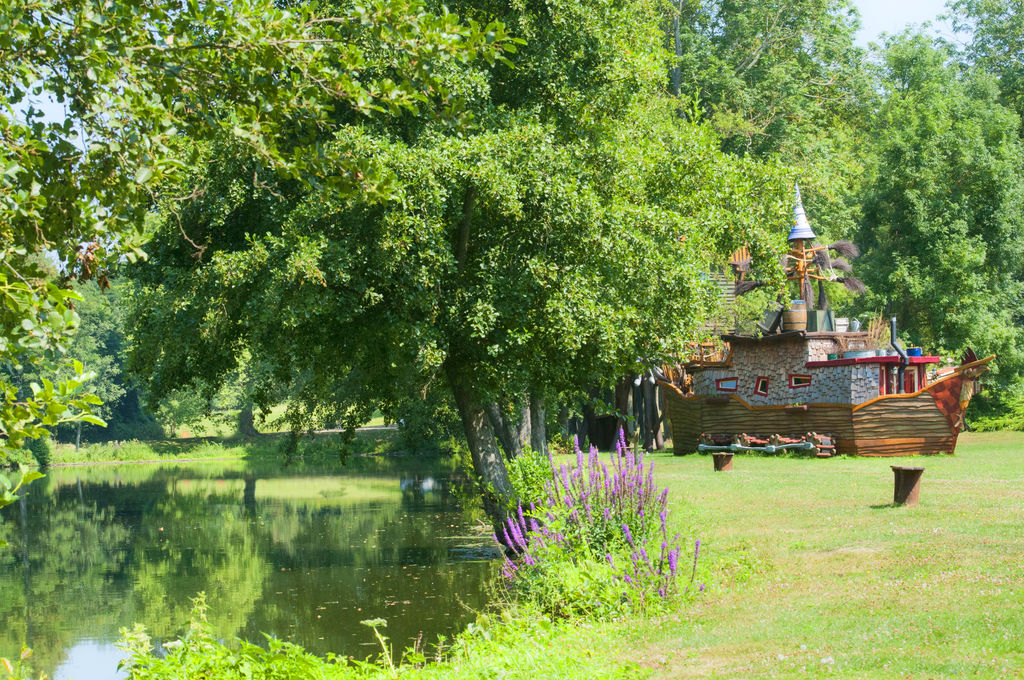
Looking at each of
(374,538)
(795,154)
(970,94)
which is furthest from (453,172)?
(970,94)

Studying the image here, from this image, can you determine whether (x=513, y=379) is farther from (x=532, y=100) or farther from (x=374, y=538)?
(x=374, y=538)

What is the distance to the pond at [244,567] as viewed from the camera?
13320 millimetres

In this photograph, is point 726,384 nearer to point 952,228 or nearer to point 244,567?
point 952,228

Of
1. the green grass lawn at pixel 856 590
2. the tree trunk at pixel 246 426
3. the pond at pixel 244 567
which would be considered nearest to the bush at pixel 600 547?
the green grass lawn at pixel 856 590

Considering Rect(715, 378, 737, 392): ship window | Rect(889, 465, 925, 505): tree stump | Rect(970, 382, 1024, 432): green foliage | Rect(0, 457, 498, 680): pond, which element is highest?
Rect(715, 378, 737, 392): ship window

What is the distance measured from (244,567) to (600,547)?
9.90m

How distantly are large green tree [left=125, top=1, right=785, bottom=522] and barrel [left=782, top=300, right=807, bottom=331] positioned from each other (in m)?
10.3

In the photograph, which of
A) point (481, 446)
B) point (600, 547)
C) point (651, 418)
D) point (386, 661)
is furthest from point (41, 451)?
point (386, 661)

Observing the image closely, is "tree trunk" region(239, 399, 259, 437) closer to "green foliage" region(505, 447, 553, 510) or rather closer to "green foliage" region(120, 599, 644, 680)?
"green foliage" region(505, 447, 553, 510)

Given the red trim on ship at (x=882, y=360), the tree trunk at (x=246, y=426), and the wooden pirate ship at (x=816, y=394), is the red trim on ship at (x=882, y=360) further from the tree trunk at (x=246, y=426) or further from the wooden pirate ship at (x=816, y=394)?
the tree trunk at (x=246, y=426)

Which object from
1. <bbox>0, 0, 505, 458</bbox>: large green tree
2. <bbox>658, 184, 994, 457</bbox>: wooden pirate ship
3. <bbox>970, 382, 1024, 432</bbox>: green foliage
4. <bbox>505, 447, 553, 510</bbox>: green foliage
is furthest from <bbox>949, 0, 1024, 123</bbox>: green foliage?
<bbox>0, 0, 505, 458</bbox>: large green tree

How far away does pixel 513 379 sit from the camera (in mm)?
15688

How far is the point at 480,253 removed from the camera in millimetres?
15969

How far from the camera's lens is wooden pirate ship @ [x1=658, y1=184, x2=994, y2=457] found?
86.6 ft
